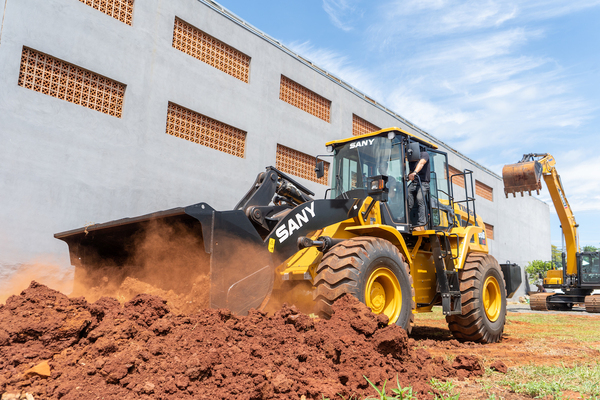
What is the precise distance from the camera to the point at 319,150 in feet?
55.0

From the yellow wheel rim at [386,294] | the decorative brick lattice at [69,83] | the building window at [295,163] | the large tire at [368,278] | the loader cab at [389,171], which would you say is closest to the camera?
the large tire at [368,278]

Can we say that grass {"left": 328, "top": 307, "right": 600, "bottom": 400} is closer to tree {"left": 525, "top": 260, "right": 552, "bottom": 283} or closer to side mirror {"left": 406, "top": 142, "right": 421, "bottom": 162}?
side mirror {"left": 406, "top": 142, "right": 421, "bottom": 162}

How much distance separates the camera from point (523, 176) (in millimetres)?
13227

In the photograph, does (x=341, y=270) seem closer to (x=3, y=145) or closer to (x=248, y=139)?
(x=3, y=145)

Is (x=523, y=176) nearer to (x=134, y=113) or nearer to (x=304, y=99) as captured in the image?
(x=304, y=99)

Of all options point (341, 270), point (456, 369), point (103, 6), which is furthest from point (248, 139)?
point (456, 369)

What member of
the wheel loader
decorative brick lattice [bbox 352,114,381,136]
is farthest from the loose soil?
decorative brick lattice [bbox 352,114,381,136]

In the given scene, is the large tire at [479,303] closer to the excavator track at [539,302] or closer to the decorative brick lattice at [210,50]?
the decorative brick lattice at [210,50]

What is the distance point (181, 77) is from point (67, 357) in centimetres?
1057

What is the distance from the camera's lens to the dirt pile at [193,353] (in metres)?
2.87

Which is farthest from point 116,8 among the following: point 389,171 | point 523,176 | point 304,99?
point 523,176

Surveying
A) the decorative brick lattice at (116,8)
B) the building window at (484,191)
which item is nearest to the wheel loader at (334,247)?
the decorative brick lattice at (116,8)

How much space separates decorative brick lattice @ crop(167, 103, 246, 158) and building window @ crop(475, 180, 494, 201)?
20.4 meters

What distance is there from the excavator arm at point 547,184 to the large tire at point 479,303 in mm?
6321
